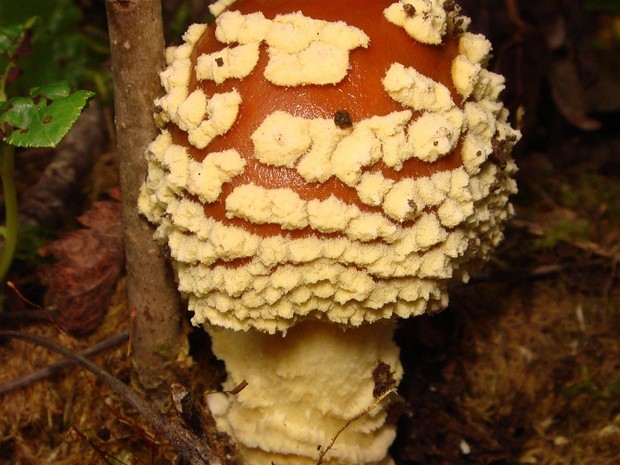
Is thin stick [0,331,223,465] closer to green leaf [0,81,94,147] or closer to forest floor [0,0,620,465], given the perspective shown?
forest floor [0,0,620,465]

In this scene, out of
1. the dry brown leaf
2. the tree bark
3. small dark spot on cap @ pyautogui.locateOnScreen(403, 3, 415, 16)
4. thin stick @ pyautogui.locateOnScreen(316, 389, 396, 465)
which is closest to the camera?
small dark spot on cap @ pyautogui.locateOnScreen(403, 3, 415, 16)

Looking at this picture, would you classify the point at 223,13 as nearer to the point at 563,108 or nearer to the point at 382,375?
the point at 382,375

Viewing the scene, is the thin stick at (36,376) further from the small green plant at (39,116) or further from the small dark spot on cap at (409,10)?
the small dark spot on cap at (409,10)

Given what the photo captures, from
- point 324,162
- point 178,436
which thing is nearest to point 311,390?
point 178,436

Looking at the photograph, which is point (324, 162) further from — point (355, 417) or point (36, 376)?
point (36, 376)

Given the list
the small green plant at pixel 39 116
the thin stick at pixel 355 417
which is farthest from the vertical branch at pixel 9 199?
the thin stick at pixel 355 417

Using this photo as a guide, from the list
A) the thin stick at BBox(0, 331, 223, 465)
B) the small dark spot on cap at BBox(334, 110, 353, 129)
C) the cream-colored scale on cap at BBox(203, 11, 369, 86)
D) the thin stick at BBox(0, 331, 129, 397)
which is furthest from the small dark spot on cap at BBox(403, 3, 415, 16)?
the thin stick at BBox(0, 331, 129, 397)

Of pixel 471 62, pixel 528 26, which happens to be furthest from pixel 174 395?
pixel 528 26
